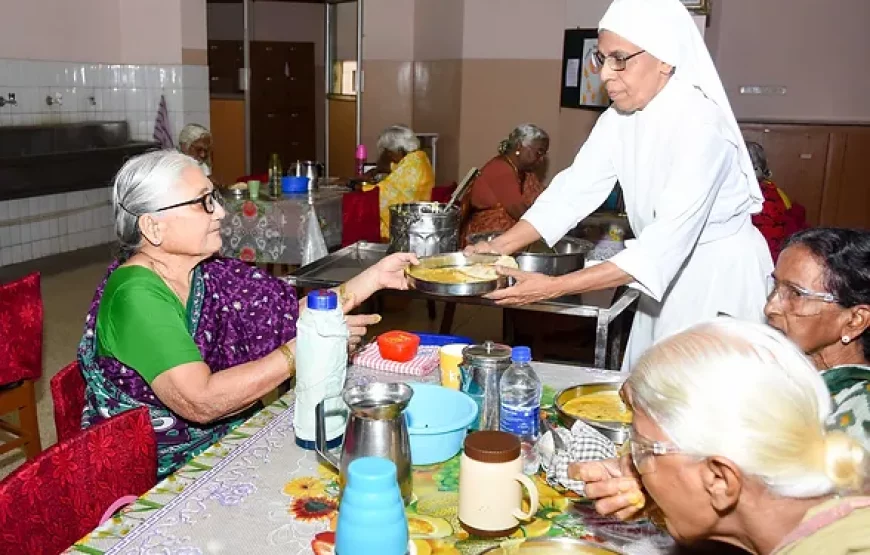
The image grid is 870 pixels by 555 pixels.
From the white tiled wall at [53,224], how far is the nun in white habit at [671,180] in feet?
15.8

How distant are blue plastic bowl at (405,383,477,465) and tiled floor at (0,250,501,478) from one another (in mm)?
2920

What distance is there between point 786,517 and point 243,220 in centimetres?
396

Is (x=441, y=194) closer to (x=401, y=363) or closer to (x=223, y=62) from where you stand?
(x=401, y=363)

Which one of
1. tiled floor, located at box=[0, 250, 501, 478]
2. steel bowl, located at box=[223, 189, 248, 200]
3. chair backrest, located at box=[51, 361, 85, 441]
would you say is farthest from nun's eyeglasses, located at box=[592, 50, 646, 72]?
tiled floor, located at box=[0, 250, 501, 478]

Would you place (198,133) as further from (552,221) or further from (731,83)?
(731,83)

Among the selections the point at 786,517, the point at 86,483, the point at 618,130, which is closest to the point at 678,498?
the point at 786,517

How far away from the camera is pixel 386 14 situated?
8219 mm

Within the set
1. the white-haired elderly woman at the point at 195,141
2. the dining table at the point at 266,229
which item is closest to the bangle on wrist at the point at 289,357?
the dining table at the point at 266,229

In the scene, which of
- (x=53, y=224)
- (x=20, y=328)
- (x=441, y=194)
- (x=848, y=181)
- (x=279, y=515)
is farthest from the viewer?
(x=848, y=181)

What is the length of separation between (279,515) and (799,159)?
775 cm

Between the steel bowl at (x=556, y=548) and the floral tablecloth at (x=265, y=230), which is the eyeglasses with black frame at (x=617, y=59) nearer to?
the steel bowl at (x=556, y=548)

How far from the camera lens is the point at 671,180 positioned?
2344 mm

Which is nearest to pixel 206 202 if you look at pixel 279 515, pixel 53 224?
pixel 279 515

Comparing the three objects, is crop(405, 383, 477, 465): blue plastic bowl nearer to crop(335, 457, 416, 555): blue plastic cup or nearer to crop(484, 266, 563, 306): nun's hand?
crop(335, 457, 416, 555): blue plastic cup
